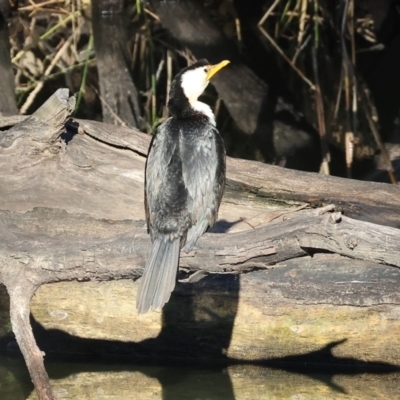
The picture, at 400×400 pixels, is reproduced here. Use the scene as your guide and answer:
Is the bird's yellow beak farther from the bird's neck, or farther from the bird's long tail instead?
the bird's long tail

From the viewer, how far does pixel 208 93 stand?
7.84 m

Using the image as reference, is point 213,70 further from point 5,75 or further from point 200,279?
point 5,75

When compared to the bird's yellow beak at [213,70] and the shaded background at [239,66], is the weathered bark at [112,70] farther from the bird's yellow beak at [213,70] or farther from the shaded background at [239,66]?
the bird's yellow beak at [213,70]

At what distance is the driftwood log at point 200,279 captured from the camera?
4.13 meters

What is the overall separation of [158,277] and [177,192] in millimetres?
472

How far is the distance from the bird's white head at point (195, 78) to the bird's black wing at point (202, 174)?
334 mm

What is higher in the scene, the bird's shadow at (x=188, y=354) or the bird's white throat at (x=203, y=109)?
the bird's white throat at (x=203, y=109)

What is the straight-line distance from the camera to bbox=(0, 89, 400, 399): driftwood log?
13.5 feet

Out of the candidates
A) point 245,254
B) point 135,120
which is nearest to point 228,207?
point 245,254

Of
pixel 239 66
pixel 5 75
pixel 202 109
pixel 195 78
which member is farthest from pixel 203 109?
pixel 239 66

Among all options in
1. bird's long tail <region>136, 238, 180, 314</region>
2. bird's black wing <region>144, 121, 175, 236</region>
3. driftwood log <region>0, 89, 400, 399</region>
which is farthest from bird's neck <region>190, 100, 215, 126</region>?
bird's long tail <region>136, 238, 180, 314</region>

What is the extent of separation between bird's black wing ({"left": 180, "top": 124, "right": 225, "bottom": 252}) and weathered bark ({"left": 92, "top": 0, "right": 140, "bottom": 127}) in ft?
9.27

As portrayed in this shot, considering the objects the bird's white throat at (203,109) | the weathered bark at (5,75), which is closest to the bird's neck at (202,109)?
the bird's white throat at (203,109)

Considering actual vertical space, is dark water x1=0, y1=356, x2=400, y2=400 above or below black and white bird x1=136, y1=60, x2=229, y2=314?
below
